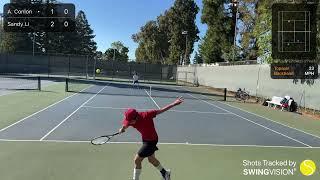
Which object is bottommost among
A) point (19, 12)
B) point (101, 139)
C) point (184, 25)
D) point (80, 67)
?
point (101, 139)

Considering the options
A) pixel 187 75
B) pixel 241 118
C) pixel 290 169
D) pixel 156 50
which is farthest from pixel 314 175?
pixel 156 50

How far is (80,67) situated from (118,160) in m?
70.4

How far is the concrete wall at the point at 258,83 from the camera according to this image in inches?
1137

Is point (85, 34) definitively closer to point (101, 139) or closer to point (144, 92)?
point (144, 92)

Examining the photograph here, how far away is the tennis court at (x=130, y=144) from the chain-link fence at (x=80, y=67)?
177 ft

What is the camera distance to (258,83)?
3866 cm

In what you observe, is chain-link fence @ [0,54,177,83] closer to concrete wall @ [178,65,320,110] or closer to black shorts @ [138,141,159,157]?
concrete wall @ [178,65,320,110]

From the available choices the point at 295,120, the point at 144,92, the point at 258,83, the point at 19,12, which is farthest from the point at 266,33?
the point at 19,12

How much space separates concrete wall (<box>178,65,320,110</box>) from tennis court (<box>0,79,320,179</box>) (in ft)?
19.7

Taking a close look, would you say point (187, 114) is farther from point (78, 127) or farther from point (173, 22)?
point (173, 22)

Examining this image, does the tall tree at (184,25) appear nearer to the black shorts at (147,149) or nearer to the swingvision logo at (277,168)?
the swingvision logo at (277,168)

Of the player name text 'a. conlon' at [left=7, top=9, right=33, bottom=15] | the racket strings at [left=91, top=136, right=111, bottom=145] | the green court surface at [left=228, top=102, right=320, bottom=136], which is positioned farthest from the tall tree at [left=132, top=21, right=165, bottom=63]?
the racket strings at [left=91, top=136, right=111, bottom=145]

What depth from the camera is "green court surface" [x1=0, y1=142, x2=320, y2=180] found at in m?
10.3
